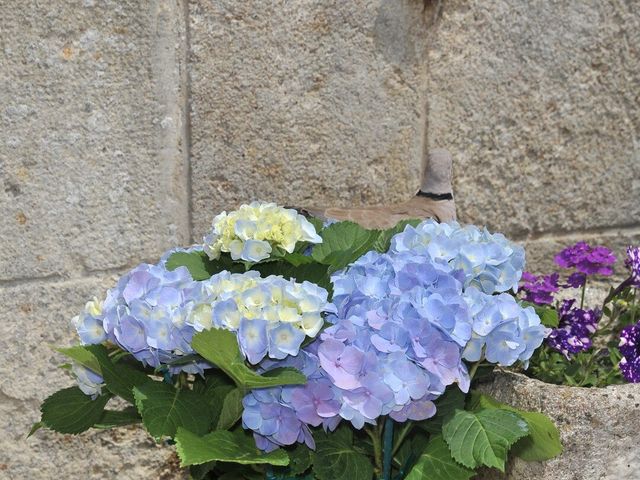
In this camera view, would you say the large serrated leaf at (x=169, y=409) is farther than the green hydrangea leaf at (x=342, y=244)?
No

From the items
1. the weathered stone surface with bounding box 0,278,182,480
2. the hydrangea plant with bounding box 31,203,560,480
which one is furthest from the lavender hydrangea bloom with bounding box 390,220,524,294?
the weathered stone surface with bounding box 0,278,182,480

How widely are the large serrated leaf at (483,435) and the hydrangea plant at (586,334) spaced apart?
1.90 feet

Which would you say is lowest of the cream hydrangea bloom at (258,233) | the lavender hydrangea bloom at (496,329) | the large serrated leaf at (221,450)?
the large serrated leaf at (221,450)

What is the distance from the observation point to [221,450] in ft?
3.59

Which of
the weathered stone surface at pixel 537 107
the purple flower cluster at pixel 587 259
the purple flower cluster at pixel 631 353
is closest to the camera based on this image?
the purple flower cluster at pixel 631 353

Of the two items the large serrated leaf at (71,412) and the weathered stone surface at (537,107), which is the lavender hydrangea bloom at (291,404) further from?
the weathered stone surface at (537,107)

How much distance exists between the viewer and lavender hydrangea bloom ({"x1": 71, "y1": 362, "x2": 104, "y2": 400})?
123cm

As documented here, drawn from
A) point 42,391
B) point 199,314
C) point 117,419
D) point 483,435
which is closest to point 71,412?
point 117,419

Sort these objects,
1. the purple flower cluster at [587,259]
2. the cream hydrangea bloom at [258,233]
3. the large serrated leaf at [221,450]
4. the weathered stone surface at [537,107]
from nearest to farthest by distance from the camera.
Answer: the large serrated leaf at [221,450]
the cream hydrangea bloom at [258,233]
the purple flower cluster at [587,259]
the weathered stone surface at [537,107]

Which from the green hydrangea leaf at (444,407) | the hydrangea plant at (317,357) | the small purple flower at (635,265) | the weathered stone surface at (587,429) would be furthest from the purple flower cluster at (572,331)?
the green hydrangea leaf at (444,407)

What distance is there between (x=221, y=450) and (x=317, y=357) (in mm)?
168

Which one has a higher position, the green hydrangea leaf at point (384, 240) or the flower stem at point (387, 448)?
the green hydrangea leaf at point (384, 240)

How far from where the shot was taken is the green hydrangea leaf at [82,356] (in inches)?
45.8

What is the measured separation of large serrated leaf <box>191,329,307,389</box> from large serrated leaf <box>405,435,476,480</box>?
21 cm
